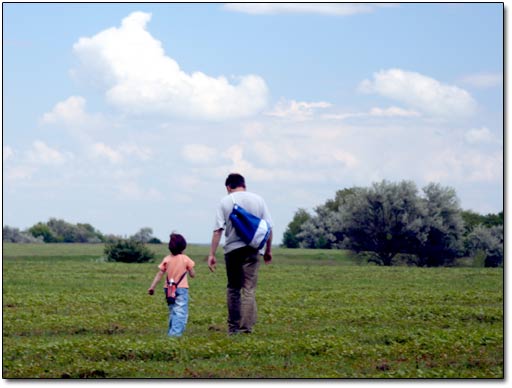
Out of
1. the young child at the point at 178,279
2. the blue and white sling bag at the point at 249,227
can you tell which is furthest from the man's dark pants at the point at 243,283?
the young child at the point at 178,279

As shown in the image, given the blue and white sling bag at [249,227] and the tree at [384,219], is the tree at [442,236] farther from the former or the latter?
the blue and white sling bag at [249,227]

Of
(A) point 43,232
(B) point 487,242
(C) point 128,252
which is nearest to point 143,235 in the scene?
(C) point 128,252

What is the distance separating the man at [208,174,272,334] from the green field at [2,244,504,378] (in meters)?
0.44

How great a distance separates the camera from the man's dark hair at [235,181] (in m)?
14.9

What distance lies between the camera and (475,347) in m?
13.4

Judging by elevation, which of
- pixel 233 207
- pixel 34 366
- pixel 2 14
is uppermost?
pixel 2 14

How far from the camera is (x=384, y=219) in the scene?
7131 centimetres

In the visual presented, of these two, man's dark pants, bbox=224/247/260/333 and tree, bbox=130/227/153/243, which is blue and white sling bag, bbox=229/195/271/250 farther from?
tree, bbox=130/227/153/243

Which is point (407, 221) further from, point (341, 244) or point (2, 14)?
point (2, 14)

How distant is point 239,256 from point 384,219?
57382 mm

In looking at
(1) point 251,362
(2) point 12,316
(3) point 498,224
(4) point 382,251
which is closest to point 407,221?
(4) point 382,251

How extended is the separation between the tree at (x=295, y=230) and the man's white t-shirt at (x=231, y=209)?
316ft

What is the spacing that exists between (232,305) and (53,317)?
192 inches

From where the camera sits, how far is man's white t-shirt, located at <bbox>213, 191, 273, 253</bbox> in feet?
47.9
